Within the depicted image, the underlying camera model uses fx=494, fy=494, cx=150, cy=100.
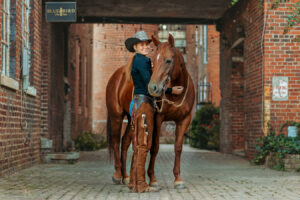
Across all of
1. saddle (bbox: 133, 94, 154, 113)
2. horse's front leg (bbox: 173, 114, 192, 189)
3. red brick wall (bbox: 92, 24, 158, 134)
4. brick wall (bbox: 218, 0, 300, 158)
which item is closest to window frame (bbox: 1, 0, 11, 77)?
saddle (bbox: 133, 94, 154, 113)

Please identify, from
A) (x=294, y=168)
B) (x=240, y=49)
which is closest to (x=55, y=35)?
(x=240, y=49)

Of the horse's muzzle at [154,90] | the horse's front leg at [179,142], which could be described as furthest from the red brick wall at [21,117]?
the horse's muzzle at [154,90]

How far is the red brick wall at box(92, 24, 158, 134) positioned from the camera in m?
27.8

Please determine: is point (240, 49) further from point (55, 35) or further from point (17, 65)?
point (17, 65)

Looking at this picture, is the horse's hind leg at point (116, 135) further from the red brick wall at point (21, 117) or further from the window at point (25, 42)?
the window at point (25, 42)

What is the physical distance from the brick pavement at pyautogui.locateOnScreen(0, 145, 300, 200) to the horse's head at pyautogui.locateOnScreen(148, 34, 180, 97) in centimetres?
139

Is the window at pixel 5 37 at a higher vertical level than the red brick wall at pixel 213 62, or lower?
lower

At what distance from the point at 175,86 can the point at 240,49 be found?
8899 mm

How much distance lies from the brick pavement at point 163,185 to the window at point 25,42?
192cm

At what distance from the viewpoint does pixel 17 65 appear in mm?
9461

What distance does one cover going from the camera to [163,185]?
7.29m

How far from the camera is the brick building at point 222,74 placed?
9.18 meters

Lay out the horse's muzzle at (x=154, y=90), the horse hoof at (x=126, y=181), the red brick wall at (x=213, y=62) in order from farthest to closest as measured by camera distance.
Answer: the red brick wall at (x=213, y=62), the horse hoof at (x=126, y=181), the horse's muzzle at (x=154, y=90)

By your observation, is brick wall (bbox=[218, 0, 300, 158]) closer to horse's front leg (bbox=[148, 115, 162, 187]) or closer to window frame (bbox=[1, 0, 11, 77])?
horse's front leg (bbox=[148, 115, 162, 187])
